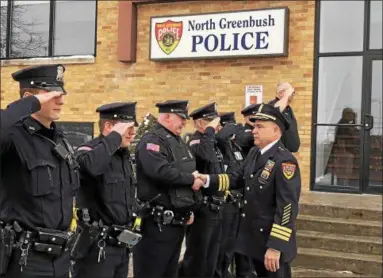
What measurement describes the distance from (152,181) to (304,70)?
5300 mm

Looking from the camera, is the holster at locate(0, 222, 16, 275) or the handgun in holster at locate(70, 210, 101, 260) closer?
the holster at locate(0, 222, 16, 275)

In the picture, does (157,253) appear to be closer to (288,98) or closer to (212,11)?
(288,98)

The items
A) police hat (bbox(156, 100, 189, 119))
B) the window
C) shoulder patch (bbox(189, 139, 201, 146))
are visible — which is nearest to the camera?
police hat (bbox(156, 100, 189, 119))

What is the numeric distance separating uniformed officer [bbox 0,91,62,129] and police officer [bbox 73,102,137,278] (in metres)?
0.87

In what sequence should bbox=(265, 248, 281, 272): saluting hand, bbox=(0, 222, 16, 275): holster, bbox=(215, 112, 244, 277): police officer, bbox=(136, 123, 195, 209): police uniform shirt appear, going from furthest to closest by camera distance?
bbox=(215, 112, 244, 277): police officer
bbox=(136, 123, 195, 209): police uniform shirt
bbox=(265, 248, 281, 272): saluting hand
bbox=(0, 222, 16, 275): holster

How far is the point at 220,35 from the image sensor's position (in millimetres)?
9922

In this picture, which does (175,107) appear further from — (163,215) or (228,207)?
(228,207)

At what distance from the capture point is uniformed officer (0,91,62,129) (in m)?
2.75

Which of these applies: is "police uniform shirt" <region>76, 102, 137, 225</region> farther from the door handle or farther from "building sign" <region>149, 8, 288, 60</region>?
the door handle

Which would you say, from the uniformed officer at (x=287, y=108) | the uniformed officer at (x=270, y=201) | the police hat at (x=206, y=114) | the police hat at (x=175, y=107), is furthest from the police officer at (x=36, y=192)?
the police hat at (x=206, y=114)

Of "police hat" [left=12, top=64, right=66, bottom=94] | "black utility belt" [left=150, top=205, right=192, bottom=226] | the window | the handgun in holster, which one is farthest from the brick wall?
"police hat" [left=12, top=64, right=66, bottom=94]

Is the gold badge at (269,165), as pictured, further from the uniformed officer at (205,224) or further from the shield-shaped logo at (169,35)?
the shield-shaped logo at (169,35)

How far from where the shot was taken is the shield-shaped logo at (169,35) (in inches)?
405

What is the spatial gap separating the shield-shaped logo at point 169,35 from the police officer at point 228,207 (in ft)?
14.2
